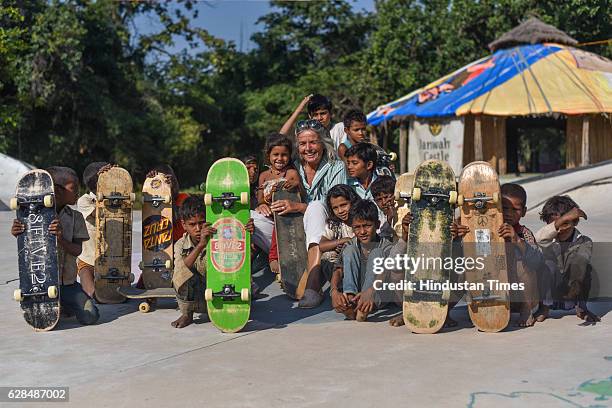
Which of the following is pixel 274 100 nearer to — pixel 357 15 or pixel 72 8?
pixel 357 15

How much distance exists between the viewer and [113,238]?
581 centimetres

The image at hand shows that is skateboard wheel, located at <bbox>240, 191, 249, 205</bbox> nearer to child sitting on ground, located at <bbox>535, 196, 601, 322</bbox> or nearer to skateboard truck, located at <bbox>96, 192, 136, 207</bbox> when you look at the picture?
skateboard truck, located at <bbox>96, 192, 136, 207</bbox>

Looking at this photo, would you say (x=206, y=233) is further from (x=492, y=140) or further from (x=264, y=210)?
(x=492, y=140)

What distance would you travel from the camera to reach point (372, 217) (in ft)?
16.9

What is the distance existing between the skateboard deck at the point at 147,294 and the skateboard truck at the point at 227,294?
714 mm

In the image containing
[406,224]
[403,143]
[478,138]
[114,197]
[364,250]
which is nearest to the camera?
[406,224]

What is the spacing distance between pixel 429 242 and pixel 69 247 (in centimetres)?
240

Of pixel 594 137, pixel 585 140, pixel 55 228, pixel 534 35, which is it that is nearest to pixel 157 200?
pixel 55 228

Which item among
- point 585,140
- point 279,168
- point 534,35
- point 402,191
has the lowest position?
point 402,191

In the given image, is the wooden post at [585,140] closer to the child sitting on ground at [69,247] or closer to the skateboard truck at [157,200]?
the skateboard truck at [157,200]

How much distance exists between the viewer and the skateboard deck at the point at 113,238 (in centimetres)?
577

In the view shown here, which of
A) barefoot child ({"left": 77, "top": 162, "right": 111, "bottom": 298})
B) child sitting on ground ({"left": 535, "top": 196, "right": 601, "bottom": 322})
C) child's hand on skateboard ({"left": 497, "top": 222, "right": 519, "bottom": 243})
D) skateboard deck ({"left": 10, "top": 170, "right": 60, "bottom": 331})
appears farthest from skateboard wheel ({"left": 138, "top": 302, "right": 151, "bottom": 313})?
child sitting on ground ({"left": 535, "top": 196, "right": 601, "bottom": 322})

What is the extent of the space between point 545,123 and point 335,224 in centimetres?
1991

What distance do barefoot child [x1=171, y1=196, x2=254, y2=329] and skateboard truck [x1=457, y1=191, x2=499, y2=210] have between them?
1682mm
